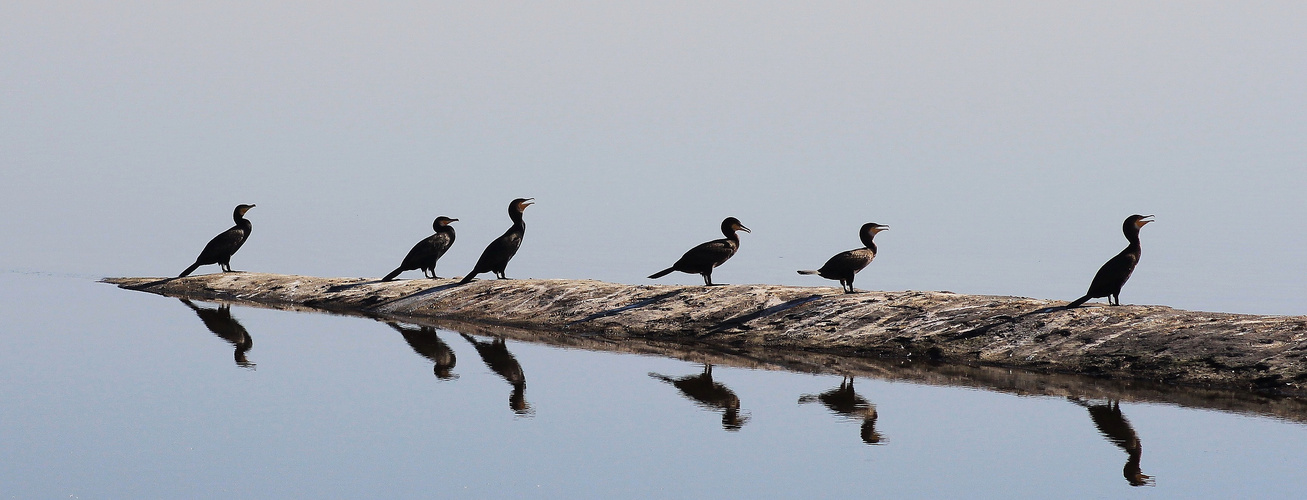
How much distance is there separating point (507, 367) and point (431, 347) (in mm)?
2920

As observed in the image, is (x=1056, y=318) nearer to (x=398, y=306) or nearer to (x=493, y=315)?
(x=493, y=315)

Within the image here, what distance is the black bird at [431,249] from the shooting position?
92.7 ft

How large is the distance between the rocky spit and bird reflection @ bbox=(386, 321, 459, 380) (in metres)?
0.80

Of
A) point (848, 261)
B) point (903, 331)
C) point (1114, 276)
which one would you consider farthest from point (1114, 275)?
point (848, 261)

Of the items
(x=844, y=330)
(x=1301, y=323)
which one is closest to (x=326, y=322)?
(x=844, y=330)

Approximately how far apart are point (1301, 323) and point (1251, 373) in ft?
5.64

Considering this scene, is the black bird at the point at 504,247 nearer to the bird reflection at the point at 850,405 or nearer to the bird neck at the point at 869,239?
the bird neck at the point at 869,239

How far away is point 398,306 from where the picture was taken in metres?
26.9

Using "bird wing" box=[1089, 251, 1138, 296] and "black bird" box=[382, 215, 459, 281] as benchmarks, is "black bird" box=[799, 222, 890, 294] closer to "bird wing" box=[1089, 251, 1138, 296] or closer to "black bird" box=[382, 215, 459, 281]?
"bird wing" box=[1089, 251, 1138, 296]

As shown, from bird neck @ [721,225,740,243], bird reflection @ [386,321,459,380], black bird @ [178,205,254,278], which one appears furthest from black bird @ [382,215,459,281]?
bird neck @ [721,225,740,243]

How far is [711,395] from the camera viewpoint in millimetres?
15688

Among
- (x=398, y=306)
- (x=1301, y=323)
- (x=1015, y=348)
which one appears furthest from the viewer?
(x=398, y=306)

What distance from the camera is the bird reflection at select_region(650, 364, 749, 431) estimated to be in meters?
14.0

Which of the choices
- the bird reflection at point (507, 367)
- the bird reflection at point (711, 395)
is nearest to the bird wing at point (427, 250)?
the bird reflection at point (507, 367)
